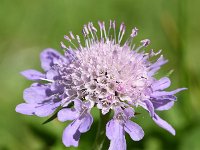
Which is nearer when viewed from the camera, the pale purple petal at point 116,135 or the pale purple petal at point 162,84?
the pale purple petal at point 116,135

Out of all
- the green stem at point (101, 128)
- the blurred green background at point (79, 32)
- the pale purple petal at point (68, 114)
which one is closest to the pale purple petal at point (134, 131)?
the green stem at point (101, 128)

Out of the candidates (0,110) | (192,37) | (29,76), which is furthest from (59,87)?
(192,37)

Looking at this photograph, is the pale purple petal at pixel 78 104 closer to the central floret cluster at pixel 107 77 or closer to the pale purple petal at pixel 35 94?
the central floret cluster at pixel 107 77

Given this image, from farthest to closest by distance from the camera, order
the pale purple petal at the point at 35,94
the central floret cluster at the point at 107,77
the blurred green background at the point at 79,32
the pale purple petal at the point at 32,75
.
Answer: the blurred green background at the point at 79,32
the pale purple petal at the point at 32,75
the pale purple petal at the point at 35,94
the central floret cluster at the point at 107,77

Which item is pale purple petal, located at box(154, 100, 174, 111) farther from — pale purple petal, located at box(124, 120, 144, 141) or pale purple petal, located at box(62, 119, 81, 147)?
pale purple petal, located at box(62, 119, 81, 147)

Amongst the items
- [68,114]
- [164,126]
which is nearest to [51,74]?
[68,114]

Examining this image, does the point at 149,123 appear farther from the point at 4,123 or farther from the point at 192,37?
the point at 192,37
